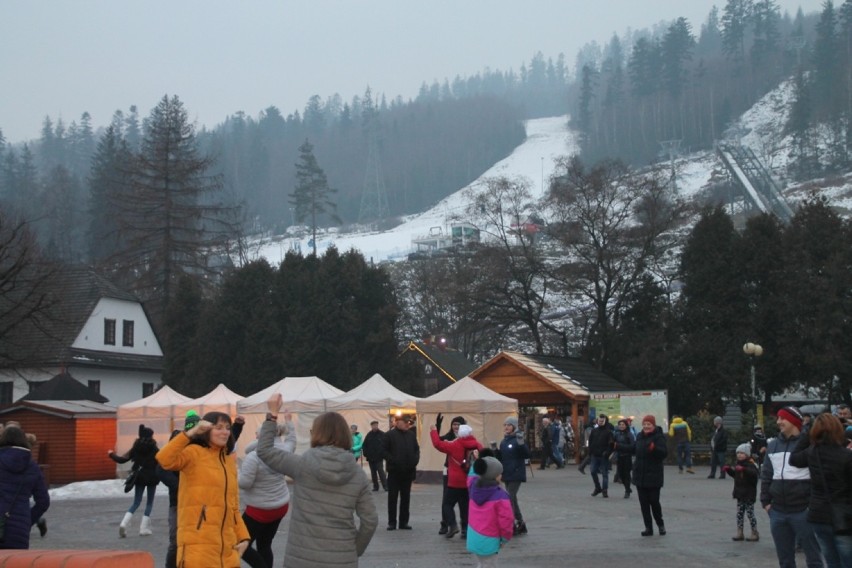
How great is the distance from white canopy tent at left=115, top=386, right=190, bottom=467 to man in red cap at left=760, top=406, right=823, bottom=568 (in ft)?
83.7

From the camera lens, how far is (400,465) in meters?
16.1

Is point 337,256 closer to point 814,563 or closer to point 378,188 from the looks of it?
point 814,563

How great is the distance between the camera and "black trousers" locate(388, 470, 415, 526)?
1623cm

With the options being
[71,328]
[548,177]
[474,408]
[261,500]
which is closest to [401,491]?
[261,500]

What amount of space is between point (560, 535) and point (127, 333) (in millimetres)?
40014

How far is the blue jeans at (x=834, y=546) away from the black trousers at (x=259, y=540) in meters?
4.56

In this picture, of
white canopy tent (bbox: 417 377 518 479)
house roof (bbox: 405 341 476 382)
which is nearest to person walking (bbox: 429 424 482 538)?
white canopy tent (bbox: 417 377 518 479)

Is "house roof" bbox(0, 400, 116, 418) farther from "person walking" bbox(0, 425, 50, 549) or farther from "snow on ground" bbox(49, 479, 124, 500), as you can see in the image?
"person walking" bbox(0, 425, 50, 549)

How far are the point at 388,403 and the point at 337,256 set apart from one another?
2037 cm

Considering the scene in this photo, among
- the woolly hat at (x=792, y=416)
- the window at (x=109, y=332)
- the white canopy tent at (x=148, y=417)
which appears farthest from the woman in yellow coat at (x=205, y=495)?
the window at (x=109, y=332)

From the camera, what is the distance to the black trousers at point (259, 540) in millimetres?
8984

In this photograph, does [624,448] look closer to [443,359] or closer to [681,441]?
[681,441]

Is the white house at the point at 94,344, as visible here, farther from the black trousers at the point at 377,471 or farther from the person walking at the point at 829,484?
the person walking at the point at 829,484

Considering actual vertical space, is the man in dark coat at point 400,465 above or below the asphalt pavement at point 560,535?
above
